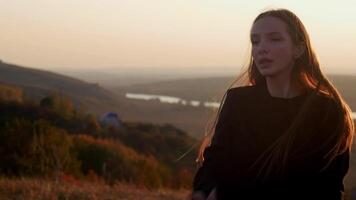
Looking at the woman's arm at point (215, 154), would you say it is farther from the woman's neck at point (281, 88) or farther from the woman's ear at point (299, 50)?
the woman's ear at point (299, 50)

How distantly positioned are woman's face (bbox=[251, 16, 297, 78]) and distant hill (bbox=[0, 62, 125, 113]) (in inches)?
3735

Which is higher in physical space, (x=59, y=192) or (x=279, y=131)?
(x=279, y=131)

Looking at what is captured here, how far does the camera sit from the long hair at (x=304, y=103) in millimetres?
2906

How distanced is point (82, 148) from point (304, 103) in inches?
909

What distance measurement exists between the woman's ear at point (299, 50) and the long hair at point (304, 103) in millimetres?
12

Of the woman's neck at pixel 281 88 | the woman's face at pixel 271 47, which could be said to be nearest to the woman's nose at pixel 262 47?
the woman's face at pixel 271 47

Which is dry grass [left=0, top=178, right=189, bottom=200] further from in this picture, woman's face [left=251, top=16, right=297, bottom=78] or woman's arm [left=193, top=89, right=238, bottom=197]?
woman's face [left=251, top=16, right=297, bottom=78]

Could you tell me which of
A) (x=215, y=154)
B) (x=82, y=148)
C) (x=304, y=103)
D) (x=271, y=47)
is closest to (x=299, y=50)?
(x=271, y=47)

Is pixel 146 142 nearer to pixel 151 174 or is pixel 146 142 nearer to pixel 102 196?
pixel 151 174

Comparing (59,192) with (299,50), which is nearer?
(299,50)

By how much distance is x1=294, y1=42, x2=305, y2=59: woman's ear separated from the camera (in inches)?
126

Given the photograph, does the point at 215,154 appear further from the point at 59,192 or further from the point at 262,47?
the point at 59,192

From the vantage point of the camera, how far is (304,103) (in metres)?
3.02

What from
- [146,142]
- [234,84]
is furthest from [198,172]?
[146,142]
